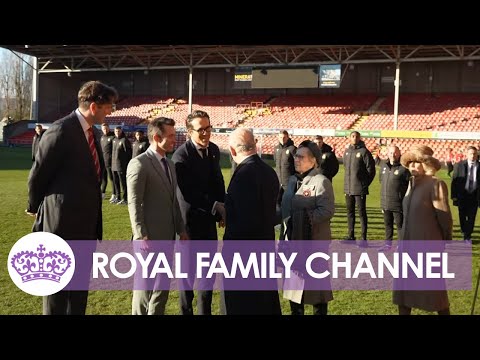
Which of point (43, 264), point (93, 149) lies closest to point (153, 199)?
point (93, 149)

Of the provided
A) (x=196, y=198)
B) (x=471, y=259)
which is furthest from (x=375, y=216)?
(x=196, y=198)

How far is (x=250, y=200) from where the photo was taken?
3.43m

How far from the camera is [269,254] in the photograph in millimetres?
3701

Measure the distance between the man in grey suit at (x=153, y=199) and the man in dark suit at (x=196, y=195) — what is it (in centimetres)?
21

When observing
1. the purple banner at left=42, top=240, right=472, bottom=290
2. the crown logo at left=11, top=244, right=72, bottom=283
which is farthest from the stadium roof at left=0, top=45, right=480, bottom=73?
the crown logo at left=11, top=244, right=72, bottom=283

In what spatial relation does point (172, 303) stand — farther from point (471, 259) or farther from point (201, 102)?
point (201, 102)

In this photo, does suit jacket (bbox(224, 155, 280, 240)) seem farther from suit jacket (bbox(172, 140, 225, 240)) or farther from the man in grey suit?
suit jacket (bbox(172, 140, 225, 240))

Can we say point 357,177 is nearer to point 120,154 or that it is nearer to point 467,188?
point 467,188

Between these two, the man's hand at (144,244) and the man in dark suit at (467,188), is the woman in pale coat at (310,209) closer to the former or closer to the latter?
the man's hand at (144,244)

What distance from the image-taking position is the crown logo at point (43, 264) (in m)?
3.62

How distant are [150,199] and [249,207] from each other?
0.89 m

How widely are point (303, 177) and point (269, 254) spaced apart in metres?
0.94

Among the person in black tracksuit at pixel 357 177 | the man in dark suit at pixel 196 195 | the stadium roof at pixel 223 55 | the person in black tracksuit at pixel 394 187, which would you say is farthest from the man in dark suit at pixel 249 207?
the stadium roof at pixel 223 55
